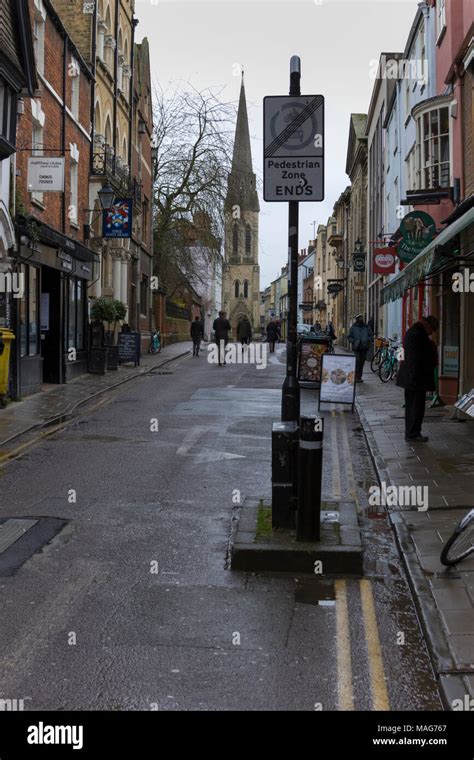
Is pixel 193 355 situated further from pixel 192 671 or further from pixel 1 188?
pixel 192 671

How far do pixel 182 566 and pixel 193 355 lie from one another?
1085 inches

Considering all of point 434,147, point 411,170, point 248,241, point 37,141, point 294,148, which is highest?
point 248,241

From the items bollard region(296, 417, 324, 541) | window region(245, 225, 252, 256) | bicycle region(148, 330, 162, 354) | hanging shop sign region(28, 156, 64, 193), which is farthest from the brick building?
window region(245, 225, 252, 256)

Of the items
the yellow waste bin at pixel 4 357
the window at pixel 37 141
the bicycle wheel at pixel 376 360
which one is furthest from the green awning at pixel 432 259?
the bicycle wheel at pixel 376 360

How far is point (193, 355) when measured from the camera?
33188 millimetres

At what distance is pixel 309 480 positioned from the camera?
600 cm

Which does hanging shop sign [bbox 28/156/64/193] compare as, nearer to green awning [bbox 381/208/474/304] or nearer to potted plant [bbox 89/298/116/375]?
potted plant [bbox 89/298/116/375]

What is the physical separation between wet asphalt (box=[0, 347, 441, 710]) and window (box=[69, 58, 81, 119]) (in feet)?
48.9

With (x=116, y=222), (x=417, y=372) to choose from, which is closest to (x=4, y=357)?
(x=417, y=372)

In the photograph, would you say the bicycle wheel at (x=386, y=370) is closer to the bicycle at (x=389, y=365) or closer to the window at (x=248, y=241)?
the bicycle at (x=389, y=365)

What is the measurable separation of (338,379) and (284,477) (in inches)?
352

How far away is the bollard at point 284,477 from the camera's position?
6281 millimetres

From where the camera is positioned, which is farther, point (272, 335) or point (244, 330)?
point (272, 335)

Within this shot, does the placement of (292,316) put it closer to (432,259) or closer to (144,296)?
(432,259)
